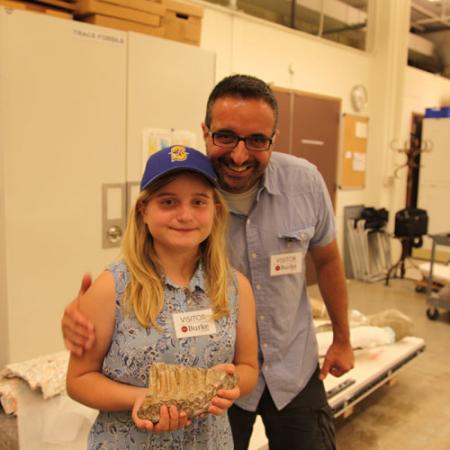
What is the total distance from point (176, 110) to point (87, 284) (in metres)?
2.07

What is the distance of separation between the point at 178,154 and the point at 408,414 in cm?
252

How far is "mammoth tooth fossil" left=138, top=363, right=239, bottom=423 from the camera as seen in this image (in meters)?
1.03

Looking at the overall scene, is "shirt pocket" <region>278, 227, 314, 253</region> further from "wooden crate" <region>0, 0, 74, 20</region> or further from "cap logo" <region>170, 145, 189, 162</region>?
"wooden crate" <region>0, 0, 74, 20</region>

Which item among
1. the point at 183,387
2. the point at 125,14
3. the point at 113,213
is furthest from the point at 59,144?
the point at 183,387

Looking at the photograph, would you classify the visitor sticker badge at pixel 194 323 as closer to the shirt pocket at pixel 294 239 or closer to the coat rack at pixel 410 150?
the shirt pocket at pixel 294 239

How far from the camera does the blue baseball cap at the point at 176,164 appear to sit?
1148mm

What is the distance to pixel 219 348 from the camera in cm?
116

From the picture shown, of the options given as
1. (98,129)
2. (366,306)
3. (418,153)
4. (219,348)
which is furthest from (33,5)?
(418,153)

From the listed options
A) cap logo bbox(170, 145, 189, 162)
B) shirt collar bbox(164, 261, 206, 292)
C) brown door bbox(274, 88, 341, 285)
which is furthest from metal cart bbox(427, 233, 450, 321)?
cap logo bbox(170, 145, 189, 162)

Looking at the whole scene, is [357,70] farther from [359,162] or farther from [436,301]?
[436,301]

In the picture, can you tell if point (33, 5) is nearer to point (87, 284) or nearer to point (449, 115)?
point (87, 284)

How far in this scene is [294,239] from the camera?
154cm

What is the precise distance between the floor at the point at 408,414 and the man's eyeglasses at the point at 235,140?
156 cm

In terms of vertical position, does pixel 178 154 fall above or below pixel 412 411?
above
